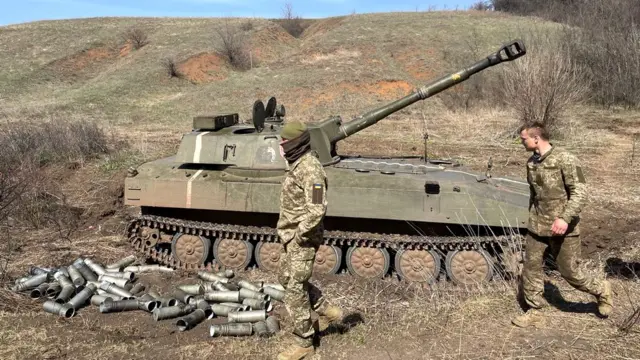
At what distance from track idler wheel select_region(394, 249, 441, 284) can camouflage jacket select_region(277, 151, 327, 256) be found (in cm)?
300

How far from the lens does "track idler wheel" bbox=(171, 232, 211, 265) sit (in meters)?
8.19

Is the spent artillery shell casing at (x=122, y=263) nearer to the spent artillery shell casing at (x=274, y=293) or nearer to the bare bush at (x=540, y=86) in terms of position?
the spent artillery shell casing at (x=274, y=293)

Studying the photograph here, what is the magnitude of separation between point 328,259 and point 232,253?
1506mm

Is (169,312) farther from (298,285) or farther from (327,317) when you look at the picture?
(298,285)

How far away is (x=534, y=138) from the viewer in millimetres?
5141

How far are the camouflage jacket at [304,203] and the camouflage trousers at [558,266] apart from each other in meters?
2.26

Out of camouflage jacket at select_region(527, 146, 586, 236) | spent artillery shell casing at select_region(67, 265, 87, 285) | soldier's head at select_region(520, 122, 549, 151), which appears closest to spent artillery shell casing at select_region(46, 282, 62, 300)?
spent artillery shell casing at select_region(67, 265, 87, 285)

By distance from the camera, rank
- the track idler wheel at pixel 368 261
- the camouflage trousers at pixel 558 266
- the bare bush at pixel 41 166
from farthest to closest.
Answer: the bare bush at pixel 41 166 → the track idler wheel at pixel 368 261 → the camouflage trousers at pixel 558 266

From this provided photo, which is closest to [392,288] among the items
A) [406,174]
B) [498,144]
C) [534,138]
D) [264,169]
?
[406,174]

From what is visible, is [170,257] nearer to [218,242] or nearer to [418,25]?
[218,242]

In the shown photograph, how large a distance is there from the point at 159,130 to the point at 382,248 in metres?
16.5

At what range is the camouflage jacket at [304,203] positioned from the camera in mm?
4617

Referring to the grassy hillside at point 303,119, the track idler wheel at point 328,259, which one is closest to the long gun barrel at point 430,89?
the track idler wheel at point 328,259

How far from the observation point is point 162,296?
7039 mm
